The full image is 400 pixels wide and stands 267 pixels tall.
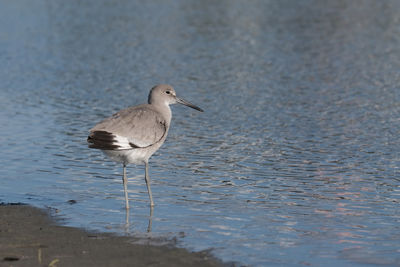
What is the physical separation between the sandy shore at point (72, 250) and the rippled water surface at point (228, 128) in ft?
0.99

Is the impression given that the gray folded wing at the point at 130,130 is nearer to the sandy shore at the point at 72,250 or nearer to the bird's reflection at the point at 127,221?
the bird's reflection at the point at 127,221

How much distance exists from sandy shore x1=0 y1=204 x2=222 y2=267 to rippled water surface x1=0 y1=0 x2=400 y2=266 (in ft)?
0.99

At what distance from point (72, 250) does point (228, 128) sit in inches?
271

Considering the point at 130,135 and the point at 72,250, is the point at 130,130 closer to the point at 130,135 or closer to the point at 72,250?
the point at 130,135

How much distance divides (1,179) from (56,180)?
29.4 inches

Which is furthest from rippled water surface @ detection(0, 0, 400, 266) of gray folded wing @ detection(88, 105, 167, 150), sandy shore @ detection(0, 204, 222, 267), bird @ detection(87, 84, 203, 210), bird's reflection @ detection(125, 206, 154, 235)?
gray folded wing @ detection(88, 105, 167, 150)

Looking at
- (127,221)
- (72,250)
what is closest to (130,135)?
(127,221)

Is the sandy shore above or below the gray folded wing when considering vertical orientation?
below

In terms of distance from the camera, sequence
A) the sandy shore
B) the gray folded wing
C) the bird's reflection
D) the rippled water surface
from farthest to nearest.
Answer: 1. the gray folded wing
2. the rippled water surface
3. the bird's reflection
4. the sandy shore

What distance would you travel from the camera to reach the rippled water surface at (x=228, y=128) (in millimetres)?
8680

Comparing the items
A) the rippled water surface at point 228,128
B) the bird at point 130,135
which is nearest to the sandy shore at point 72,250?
the rippled water surface at point 228,128

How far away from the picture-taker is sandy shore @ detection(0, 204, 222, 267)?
7379 millimetres

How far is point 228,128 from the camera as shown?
14.2m

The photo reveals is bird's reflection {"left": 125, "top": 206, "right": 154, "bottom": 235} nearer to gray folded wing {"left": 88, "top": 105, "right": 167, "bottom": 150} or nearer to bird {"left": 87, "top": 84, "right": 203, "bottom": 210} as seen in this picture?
bird {"left": 87, "top": 84, "right": 203, "bottom": 210}
